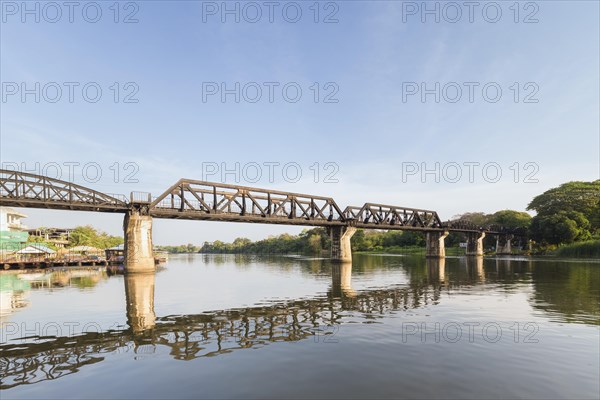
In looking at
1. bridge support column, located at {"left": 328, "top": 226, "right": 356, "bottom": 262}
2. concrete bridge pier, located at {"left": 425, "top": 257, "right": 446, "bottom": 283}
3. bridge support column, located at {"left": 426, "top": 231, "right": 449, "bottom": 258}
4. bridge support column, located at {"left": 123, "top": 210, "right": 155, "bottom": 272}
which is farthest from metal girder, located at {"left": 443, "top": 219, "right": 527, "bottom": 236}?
bridge support column, located at {"left": 123, "top": 210, "right": 155, "bottom": 272}

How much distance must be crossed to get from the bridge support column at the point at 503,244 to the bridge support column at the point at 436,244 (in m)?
34.1

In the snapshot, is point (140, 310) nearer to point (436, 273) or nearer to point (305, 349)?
point (305, 349)

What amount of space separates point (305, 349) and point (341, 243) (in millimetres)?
68390

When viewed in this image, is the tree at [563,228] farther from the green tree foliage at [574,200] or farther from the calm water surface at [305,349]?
the calm water surface at [305,349]

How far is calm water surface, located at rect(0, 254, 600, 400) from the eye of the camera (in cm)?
901

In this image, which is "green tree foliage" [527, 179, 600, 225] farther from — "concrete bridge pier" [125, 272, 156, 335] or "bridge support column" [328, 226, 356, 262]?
"concrete bridge pier" [125, 272, 156, 335]

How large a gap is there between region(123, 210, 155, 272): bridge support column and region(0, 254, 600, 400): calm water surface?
26.8 metres

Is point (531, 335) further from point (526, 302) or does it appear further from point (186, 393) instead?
point (186, 393)

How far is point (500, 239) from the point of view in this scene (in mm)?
124250

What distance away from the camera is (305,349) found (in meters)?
12.6

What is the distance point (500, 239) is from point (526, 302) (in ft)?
387

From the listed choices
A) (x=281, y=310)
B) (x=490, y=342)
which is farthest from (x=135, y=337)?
(x=490, y=342)

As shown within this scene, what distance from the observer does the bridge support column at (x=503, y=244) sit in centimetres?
12256

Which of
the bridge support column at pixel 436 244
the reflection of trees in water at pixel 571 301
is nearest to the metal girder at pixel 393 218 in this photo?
the bridge support column at pixel 436 244
